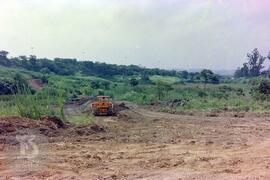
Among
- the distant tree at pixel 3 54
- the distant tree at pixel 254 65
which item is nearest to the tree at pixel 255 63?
the distant tree at pixel 254 65

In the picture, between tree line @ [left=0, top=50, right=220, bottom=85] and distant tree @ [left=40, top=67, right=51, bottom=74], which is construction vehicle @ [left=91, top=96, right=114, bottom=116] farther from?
distant tree @ [left=40, top=67, right=51, bottom=74]

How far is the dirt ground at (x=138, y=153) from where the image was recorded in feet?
43.3

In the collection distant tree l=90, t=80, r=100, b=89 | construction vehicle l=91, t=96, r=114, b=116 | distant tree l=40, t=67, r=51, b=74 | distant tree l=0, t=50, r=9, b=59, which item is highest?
distant tree l=0, t=50, r=9, b=59

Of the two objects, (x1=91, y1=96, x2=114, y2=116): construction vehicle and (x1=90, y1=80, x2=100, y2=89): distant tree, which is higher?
(x1=91, y1=96, x2=114, y2=116): construction vehicle

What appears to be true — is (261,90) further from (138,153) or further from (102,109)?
(138,153)

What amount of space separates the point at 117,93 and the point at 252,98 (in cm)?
2302

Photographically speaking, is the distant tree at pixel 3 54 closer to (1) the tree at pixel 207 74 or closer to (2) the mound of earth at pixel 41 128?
(1) the tree at pixel 207 74

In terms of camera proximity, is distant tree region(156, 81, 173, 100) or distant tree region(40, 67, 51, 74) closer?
distant tree region(156, 81, 173, 100)

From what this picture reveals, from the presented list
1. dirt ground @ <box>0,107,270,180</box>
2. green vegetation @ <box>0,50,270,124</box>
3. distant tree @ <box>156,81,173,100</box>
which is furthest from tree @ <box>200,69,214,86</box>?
dirt ground @ <box>0,107,270,180</box>

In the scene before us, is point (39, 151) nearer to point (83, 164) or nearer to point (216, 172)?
point (83, 164)

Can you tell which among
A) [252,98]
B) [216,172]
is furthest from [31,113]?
[252,98]

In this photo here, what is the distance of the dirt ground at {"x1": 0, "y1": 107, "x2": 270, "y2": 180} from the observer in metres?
13.2

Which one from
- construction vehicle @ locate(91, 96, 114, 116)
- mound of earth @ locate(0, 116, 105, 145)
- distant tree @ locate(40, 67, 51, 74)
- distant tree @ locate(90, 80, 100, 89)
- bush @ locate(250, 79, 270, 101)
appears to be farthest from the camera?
distant tree @ locate(40, 67, 51, 74)

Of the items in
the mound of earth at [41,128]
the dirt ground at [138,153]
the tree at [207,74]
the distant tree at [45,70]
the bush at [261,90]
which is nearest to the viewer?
the dirt ground at [138,153]
